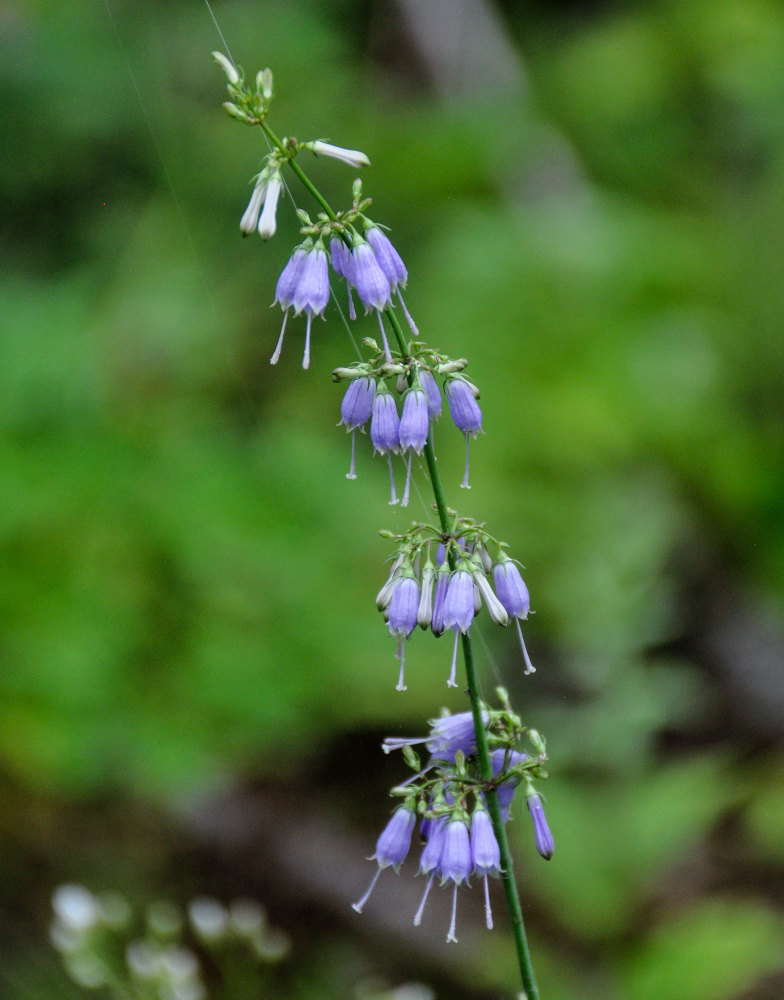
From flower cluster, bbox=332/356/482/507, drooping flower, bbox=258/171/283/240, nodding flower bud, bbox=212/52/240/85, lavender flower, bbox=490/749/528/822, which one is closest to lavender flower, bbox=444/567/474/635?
flower cluster, bbox=332/356/482/507

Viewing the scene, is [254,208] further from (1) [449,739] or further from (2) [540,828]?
(2) [540,828]

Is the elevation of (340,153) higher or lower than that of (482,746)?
higher

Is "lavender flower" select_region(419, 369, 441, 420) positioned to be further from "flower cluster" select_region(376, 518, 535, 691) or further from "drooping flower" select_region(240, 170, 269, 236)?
"drooping flower" select_region(240, 170, 269, 236)

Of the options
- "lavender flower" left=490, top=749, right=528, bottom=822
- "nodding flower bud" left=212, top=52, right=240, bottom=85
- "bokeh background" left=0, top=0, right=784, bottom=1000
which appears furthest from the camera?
"bokeh background" left=0, top=0, right=784, bottom=1000

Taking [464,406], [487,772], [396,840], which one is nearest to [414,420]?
[464,406]

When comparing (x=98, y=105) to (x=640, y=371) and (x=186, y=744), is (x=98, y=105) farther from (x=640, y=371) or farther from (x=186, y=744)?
(x=186, y=744)

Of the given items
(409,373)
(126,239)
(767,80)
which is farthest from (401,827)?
(767,80)

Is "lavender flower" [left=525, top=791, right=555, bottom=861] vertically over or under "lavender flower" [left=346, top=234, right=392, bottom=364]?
under

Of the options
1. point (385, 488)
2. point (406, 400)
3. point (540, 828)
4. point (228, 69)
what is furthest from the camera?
point (385, 488)
